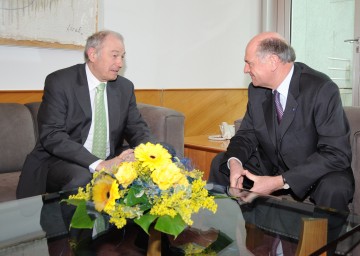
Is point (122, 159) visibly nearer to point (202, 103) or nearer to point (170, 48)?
point (170, 48)

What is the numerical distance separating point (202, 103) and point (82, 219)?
343cm

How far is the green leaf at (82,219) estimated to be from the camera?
4.90 feet

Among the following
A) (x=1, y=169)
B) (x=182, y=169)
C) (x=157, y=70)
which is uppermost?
(x=157, y=70)

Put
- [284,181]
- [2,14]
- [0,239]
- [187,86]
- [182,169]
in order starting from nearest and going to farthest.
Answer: [182,169] → [0,239] → [284,181] → [2,14] → [187,86]

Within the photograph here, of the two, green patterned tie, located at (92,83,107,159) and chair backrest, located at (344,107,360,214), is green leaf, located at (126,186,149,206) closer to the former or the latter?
chair backrest, located at (344,107,360,214)

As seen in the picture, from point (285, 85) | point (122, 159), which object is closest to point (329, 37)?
point (285, 85)

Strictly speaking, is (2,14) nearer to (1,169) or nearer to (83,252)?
(1,169)

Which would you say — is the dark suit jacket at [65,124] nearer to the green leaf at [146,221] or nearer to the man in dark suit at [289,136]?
the man in dark suit at [289,136]

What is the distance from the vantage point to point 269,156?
2676mm

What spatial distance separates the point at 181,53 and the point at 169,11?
17.1 inches

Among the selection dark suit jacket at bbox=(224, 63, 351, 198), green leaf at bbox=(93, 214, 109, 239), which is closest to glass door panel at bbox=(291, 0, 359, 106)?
dark suit jacket at bbox=(224, 63, 351, 198)

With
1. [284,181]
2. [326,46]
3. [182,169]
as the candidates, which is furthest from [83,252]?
[326,46]

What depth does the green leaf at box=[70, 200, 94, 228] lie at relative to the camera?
1492 millimetres

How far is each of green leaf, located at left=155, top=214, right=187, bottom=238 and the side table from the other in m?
2.22
